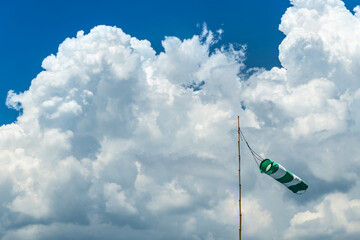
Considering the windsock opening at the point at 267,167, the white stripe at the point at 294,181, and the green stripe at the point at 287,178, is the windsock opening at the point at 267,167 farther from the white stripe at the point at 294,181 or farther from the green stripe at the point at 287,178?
the white stripe at the point at 294,181

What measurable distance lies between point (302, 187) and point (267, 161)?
1163 cm

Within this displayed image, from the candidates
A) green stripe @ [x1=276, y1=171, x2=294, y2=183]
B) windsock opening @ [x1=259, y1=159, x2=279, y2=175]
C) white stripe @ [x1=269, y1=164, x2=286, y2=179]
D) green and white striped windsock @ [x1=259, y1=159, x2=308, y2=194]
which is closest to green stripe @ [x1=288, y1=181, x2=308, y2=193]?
green and white striped windsock @ [x1=259, y1=159, x2=308, y2=194]

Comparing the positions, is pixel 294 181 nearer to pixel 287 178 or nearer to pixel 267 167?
pixel 287 178

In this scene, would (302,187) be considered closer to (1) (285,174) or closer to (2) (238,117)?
(1) (285,174)

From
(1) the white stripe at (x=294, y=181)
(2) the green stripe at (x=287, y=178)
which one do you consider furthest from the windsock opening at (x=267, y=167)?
(1) the white stripe at (x=294, y=181)

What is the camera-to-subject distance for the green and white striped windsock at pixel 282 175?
110562 millimetres

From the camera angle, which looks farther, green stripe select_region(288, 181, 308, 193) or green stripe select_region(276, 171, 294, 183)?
green stripe select_region(288, 181, 308, 193)

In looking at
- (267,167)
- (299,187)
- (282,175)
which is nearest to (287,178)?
(282,175)

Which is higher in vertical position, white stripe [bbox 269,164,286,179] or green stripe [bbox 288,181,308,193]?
white stripe [bbox 269,164,286,179]

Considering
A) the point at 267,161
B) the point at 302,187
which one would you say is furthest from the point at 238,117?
the point at 302,187

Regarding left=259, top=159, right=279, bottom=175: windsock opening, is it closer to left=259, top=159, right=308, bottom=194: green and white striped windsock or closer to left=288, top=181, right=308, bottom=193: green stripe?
left=259, top=159, right=308, bottom=194: green and white striped windsock

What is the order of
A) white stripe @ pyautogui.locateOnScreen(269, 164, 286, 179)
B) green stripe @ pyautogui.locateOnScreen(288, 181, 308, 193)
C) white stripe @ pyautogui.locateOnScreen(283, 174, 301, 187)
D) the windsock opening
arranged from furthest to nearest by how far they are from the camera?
1. green stripe @ pyautogui.locateOnScreen(288, 181, 308, 193)
2. white stripe @ pyautogui.locateOnScreen(283, 174, 301, 187)
3. white stripe @ pyautogui.locateOnScreen(269, 164, 286, 179)
4. the windsock opening

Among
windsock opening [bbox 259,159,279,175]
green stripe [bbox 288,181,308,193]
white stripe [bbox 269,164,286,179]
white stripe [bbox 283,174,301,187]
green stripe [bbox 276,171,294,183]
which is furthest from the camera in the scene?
green stripe [bbox 288,181,308,193]

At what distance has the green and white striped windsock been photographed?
11056cm
